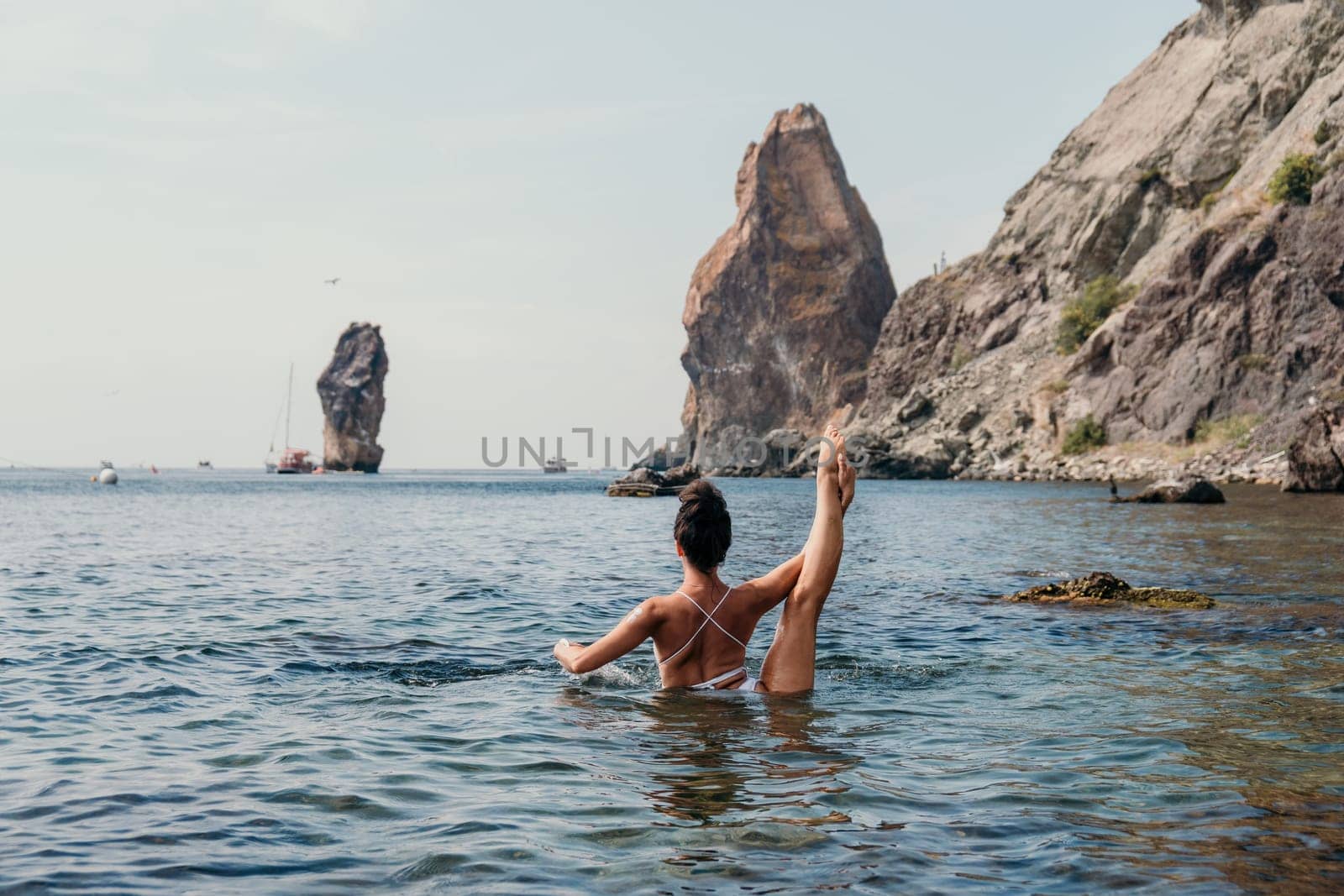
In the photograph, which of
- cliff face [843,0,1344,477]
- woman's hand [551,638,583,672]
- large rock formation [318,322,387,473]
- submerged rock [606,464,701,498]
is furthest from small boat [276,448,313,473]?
woman's hand [551,638,583,672]

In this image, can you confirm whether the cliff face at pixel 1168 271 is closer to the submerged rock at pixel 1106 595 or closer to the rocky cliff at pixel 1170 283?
the rocky cliff at pixel 1170 283

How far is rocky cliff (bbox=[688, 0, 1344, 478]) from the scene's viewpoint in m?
69.6

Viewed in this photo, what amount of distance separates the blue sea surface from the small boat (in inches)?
7289

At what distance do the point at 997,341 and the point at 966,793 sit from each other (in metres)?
117

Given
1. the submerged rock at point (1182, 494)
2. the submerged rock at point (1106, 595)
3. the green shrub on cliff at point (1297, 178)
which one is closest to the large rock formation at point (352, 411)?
the green shrub on cliff at point (1297, 178)

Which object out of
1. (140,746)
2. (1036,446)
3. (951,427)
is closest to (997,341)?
(951,427)

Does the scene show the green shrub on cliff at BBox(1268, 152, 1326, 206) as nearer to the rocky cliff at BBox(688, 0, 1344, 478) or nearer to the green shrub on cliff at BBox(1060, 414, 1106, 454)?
the rocky cliff at BBox(688, 0, 1344, 478)

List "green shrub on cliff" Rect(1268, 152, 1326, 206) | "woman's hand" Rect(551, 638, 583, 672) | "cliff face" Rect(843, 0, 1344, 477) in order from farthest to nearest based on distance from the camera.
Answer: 1. "green shrub on cliff" Rect(1268, 152, 1326, 206)
2. "cliff face" Rect(843, 0, 1344, 477)
3. "woman's hand" Rect(551, 638, 583, 672)

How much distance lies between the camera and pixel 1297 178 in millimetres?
72500

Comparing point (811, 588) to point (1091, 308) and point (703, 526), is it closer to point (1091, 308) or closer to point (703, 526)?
point (703, 526)

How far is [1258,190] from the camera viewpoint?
80.0 meters

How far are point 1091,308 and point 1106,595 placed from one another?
88.6 m

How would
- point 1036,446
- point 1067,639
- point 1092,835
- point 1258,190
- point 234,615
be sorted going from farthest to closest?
point 1036,446 → point 1258,190 → point 234,615 → point 1067,639 → point 1092,835

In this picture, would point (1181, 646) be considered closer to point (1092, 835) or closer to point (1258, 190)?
point (1092, 835)
